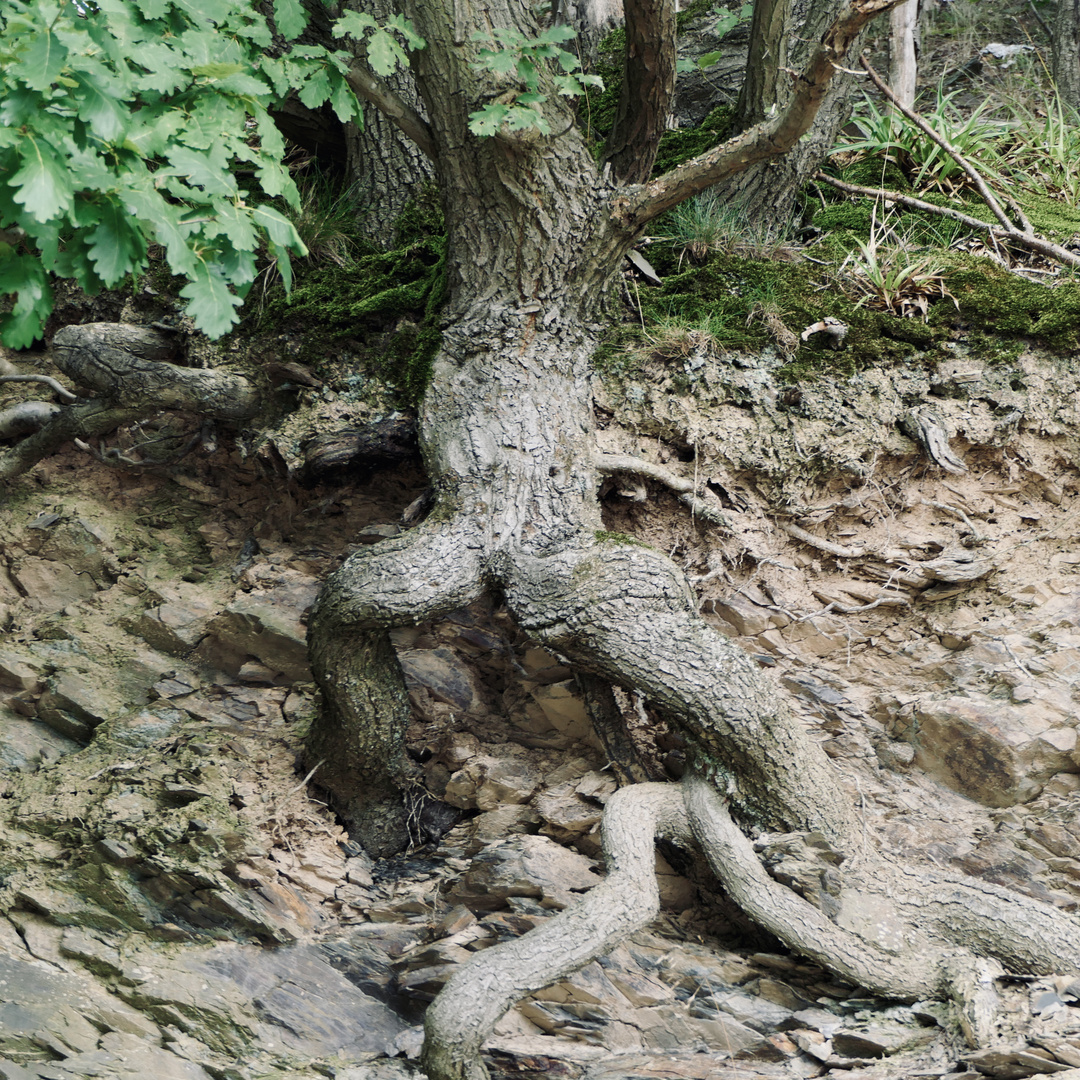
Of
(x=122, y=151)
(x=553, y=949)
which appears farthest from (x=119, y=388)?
(x=553, y=949)

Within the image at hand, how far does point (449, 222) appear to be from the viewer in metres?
4.38

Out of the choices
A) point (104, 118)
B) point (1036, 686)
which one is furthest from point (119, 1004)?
point (1036, 686)

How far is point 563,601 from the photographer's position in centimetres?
376

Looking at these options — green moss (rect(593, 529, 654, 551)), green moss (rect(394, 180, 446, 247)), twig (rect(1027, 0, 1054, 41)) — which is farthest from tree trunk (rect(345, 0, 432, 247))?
twig (rect(1027, 0, 1054, 41))

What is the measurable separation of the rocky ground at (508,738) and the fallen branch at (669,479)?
4.0 inches

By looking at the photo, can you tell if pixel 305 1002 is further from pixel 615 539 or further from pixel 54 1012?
pixel 615 539

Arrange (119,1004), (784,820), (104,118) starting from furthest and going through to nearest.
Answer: (784,820) < (119,1004) < (104,118)

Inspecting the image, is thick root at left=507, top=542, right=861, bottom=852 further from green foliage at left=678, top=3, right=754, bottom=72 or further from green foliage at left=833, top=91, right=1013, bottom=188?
green foliage at left=678, top=3, right=754, bottom=72

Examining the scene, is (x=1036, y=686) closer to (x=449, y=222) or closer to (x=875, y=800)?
(x=875, y=800)

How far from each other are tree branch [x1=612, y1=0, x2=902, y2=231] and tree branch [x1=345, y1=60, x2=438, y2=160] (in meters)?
0.92

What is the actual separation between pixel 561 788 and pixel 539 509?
1.30m

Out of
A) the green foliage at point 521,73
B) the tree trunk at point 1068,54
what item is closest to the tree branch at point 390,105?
the green foliage at point 521,73

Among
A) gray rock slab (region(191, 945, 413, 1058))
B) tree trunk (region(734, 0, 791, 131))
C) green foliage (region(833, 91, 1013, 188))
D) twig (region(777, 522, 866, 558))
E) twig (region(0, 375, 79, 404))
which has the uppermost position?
tree trunk (region(734, 0, 791, 131))

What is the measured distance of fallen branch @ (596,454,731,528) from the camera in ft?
14.4
